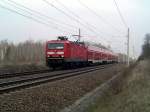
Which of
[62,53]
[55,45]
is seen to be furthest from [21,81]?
[55,45]

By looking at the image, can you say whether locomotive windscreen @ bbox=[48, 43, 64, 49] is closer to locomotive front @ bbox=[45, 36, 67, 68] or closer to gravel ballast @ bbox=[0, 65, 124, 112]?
locomotive front @ bbox=[45, 36, 67, 68]

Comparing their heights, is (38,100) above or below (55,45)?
below

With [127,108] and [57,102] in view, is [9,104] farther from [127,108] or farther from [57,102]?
[127,108]

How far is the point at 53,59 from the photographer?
3588 cm

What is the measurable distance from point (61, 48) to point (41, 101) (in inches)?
954

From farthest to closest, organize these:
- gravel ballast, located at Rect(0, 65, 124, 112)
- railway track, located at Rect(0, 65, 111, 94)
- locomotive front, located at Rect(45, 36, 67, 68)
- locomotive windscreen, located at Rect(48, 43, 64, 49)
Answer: locomotive windscreen, located at Rect(48, 43, 64, 49) < locomotive front, located at Rect(45, 36, 67, 68) < railway track, located at Rect(0, 65, 111, 94) < gravel ballast, located at Rect(0, 65, 124, 112)

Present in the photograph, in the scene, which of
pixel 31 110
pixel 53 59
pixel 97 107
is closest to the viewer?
pixel 31 110

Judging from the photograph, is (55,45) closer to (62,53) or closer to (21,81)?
(62,53)

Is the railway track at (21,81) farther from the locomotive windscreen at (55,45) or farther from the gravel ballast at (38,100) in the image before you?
the locomotive windscreen at (55,45)

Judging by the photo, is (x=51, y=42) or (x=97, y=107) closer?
(x=97, y=107)

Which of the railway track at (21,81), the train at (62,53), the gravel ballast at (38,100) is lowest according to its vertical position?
the gravel ballast at (38,100)

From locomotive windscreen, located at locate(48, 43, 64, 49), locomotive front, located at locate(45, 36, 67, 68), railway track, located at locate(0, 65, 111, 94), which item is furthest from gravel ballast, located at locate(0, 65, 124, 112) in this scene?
locomotive windscreen, located at locate(48, 43, 64, 49)

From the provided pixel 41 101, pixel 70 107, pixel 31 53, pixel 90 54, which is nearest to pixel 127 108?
pixel 70 107

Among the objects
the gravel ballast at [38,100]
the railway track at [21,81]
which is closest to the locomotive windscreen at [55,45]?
the railway track at [21,81]
